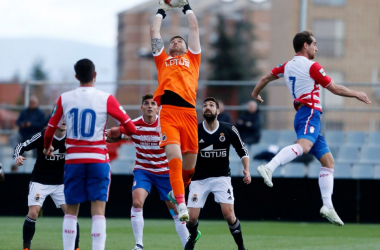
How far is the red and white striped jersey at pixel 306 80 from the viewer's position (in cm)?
924

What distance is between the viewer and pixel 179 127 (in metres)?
9.15

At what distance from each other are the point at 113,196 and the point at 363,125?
733cm

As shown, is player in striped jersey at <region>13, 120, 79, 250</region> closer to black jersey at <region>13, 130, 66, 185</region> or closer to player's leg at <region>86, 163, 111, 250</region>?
black jersey at <region>13, 130, 66, 185</region>

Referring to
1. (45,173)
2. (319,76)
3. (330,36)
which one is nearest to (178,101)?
(319,76)

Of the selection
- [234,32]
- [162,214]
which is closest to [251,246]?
[162,214]

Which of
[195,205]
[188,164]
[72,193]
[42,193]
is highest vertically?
[188,164]

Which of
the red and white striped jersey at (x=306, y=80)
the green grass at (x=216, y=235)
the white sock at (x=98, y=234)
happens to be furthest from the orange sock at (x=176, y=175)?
the green grass at (x=216, y=235)

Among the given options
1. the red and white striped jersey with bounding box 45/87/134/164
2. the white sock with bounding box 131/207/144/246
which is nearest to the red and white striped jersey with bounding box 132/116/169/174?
the white sock with bounding box 131/207/144/246

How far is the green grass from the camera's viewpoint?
11367 mm

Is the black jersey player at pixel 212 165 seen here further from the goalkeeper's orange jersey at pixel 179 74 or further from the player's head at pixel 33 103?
the player's head at pixel 33 103

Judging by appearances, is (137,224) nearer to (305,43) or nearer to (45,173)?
(45,173)

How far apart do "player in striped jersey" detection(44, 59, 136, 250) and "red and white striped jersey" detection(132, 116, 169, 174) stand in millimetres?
2614

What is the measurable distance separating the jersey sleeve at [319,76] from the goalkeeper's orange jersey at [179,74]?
1.55m

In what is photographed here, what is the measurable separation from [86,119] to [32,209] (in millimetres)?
2945
